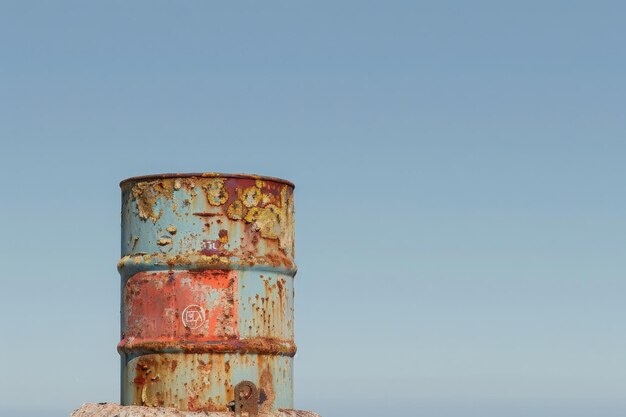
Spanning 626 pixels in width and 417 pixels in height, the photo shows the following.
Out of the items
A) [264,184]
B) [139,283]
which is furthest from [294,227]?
[139,283]

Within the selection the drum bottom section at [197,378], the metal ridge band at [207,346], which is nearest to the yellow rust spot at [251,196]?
the metal ridge band at [207,346]

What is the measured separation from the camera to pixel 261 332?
9828 mm

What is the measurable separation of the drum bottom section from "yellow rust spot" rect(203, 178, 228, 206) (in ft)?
3.46

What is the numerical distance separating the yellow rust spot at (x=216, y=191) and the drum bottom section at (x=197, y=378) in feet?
3.46

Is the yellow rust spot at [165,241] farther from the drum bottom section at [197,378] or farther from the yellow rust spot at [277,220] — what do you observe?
the drum bottom section at [197,378]

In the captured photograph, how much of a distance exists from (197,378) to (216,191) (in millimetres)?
1291

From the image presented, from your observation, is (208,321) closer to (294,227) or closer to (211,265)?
(211,265)

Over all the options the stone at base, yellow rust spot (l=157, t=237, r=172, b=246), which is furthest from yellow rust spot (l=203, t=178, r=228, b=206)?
the stone at base

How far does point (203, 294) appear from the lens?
9.70 m

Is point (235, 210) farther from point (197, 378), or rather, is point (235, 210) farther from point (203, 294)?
point (197, 378)

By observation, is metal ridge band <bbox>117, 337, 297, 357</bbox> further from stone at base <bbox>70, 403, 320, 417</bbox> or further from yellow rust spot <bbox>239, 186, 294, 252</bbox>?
yellow rust spot <bbox>239, 186, 294, 252</bbox>

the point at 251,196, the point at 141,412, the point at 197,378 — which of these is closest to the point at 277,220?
the point at 251,196

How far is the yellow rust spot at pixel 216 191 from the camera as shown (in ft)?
32.0

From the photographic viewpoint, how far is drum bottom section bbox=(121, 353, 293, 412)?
380 inches
